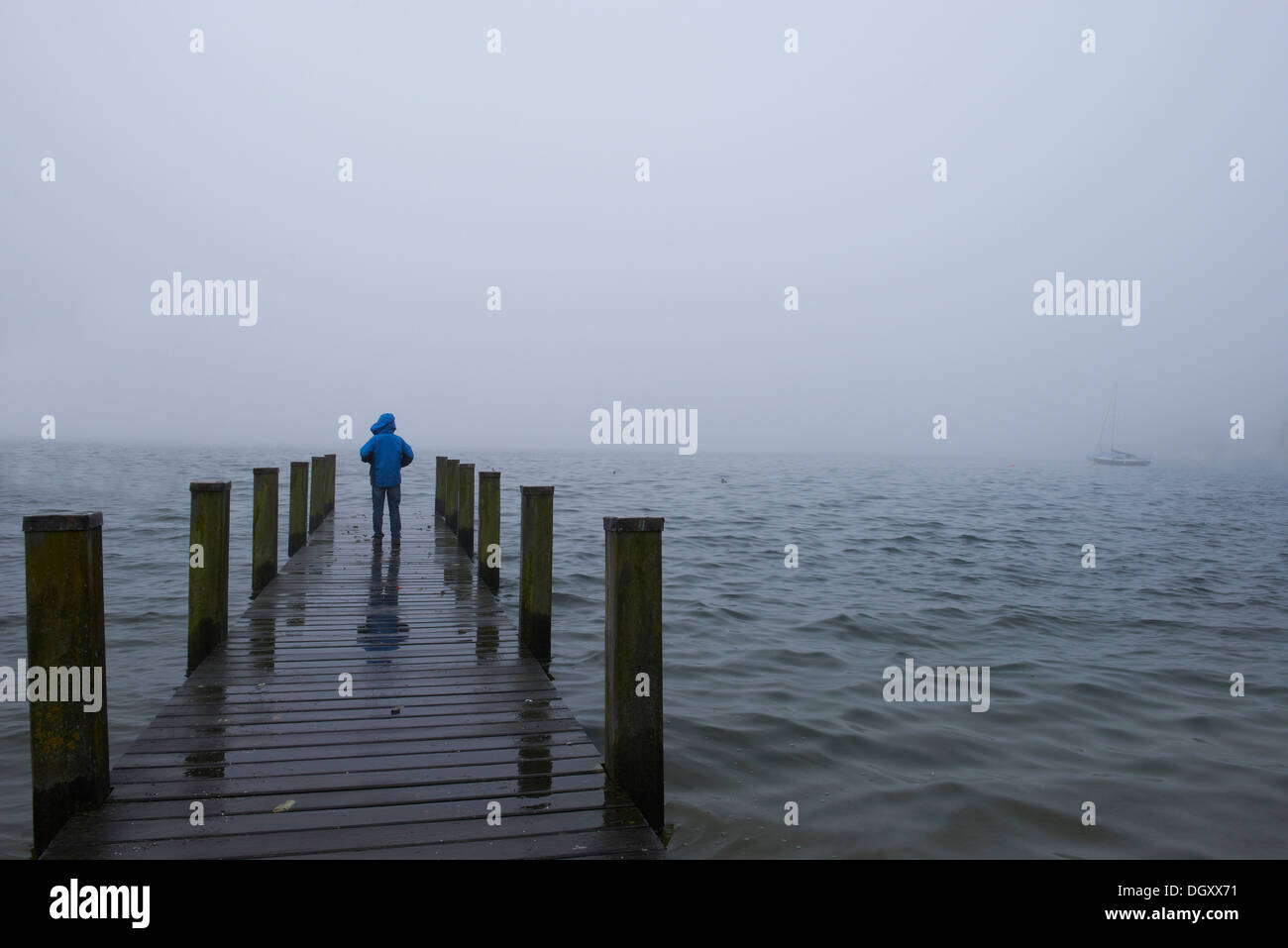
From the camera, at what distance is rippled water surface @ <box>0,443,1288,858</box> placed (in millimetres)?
5387

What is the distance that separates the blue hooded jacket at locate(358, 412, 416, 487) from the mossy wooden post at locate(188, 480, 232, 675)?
540 cm

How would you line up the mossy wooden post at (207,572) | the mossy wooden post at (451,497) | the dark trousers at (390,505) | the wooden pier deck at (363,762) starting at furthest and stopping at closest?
1. the mossy wooden post at (451,497)
2. the dark trousers at (390,505)
3. the mossy wooden post at (207,572)
4. the wooden pier deck at (363,762)

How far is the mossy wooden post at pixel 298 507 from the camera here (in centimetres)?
1287

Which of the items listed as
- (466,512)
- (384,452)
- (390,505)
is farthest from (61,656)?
(390,505)

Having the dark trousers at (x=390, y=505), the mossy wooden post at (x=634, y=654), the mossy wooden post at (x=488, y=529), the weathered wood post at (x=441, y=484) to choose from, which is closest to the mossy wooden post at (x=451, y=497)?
the weathered wood post at (x=441, y=484)

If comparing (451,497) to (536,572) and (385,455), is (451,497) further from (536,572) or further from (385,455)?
(536,572)

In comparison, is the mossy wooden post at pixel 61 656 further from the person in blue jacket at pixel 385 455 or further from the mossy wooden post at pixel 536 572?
the person in blue jacket at pixel 385 455

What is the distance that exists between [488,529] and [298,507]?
471 centimetres

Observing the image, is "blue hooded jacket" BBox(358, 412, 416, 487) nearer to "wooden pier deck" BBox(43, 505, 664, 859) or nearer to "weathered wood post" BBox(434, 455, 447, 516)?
"weathered wood post" BBox(434, 455, 447, 516)

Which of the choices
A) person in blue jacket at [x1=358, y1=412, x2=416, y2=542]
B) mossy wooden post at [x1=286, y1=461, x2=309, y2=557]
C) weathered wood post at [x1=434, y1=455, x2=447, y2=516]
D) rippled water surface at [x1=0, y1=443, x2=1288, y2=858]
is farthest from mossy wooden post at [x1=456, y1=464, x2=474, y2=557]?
weathered wood post at [x1=434, y1=455, x2=447, y2=516]

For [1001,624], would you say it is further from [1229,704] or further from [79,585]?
[79,585]

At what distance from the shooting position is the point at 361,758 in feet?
14.4

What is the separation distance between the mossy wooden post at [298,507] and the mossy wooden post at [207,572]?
251 inches
